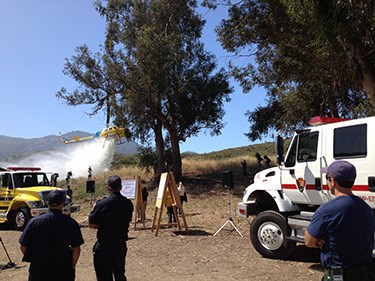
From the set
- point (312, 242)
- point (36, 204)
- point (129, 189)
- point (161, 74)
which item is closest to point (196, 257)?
point (129, 189)

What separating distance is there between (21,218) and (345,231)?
14728 millimetres

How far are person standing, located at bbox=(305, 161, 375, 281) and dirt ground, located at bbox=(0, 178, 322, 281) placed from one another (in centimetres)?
442

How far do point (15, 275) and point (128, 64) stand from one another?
19298mm

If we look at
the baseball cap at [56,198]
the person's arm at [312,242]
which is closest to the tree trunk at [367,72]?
the person's arm at [312,242]

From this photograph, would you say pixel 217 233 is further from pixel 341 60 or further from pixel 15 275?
pixel 341 60

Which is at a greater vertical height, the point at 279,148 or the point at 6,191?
the point at 279,148

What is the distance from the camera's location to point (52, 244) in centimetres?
422

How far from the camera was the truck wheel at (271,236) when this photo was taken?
8727 mm

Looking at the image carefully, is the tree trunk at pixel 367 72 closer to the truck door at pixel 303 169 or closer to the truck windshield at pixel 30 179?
the truck door at pixel 303 169

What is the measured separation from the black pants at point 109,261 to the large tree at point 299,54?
8.46 metres

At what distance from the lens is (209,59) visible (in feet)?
94.7

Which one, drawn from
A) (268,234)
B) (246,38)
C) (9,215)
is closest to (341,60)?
(246,38)

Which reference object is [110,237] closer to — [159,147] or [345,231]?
[345,231]

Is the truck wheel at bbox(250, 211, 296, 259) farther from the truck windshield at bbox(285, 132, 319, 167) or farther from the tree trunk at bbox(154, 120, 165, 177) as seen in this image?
the tree trunk at bbox(154, 120, 165, 177)
